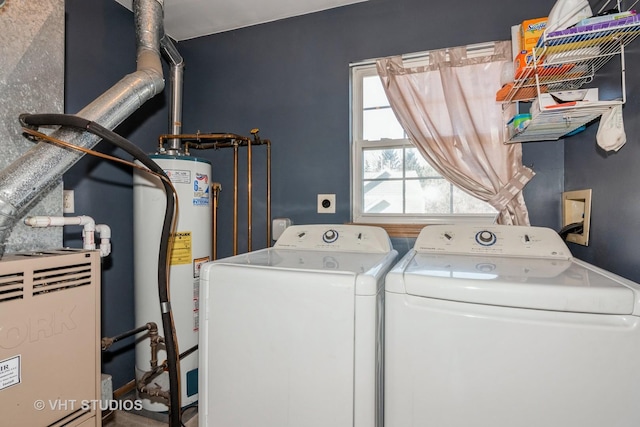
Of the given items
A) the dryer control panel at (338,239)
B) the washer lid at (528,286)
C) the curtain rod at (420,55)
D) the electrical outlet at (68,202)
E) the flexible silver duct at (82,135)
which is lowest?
the washer lid at (528,286)

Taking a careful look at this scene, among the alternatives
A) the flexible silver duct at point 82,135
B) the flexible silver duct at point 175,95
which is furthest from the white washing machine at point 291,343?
the flexible silver duct at point 175,95

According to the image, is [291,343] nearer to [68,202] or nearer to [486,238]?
[486,238]

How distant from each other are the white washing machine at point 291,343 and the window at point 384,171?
84 centimetres

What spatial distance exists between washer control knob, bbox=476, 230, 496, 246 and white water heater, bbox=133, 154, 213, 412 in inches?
58.4

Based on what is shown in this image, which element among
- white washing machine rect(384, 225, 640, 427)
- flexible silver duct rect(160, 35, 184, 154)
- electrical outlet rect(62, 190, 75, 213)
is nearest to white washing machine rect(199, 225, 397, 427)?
white washing machine rect(384, 225, 640, 427)

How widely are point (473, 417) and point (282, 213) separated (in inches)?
61.0

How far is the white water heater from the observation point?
1.80 meters

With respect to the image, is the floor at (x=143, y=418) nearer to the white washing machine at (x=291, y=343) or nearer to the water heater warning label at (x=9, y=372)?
the white washing machine at (x=291, y=343)

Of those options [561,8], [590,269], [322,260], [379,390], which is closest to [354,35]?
[561,8]

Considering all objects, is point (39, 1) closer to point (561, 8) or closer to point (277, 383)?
point (277, 383)

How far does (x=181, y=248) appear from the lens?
182cm

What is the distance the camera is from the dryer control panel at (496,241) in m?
1.34

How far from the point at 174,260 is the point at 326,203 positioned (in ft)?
3.12

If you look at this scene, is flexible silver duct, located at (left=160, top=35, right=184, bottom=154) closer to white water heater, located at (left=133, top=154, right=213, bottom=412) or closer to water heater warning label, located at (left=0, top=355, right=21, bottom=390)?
white water heater, located at (left=133, top=154, right=213, bottom=412)
